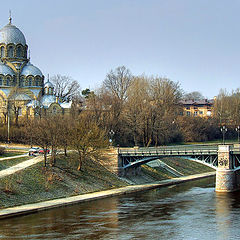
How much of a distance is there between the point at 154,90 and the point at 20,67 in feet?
110

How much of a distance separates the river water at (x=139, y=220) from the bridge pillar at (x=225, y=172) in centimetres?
253

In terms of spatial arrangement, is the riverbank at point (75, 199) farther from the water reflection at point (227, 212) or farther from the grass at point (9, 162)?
the water reflection at point (227, 212)

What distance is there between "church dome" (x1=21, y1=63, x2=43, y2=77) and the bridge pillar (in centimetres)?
6464

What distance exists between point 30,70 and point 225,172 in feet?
→ 220

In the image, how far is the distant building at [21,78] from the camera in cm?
10450

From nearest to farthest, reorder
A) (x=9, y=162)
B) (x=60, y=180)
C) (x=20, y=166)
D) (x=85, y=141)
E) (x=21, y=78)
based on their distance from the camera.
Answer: (x=60, y=180) < (x=20, y=166) < (x=9, y=162) < (x=85, y=141) < (x=21, y=78)

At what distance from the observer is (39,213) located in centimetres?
4341

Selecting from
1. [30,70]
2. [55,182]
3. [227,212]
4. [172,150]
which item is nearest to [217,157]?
[172,150]

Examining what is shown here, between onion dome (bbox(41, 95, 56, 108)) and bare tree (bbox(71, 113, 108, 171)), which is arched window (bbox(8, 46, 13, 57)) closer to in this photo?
onion dome (bbox(41, 95, 56, 108))

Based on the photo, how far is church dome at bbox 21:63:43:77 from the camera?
109m

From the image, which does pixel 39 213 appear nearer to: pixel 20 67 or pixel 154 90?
pixel 154 90

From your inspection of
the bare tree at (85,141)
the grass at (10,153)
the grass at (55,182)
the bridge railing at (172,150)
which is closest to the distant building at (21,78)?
the grass at (10,153)

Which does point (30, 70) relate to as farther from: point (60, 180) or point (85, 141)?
point (60, 180)

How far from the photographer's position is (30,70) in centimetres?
11006
